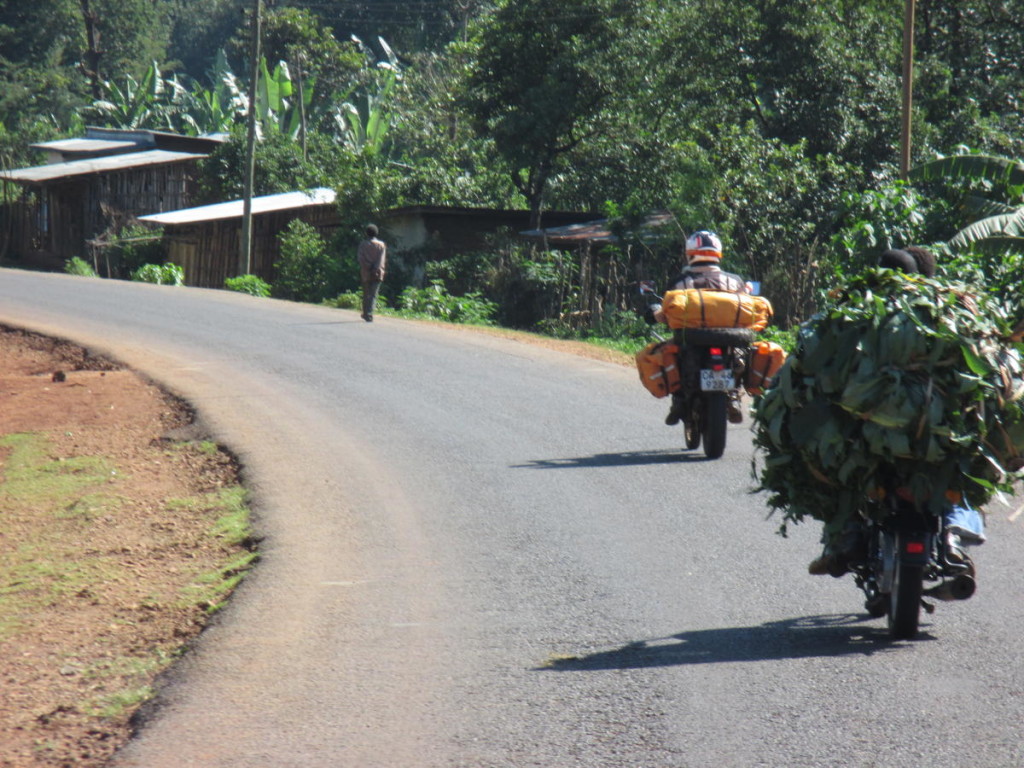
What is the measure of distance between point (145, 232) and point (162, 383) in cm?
2562

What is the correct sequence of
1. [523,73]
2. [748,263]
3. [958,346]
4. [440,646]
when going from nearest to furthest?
[958,346], [440,646], [748,263], [523,73]

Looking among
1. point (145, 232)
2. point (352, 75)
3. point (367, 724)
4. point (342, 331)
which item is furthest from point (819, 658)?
point (352, 75)

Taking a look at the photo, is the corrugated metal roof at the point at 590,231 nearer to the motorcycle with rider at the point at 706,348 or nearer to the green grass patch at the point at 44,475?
the motorcycle with rider at the point at 706,348

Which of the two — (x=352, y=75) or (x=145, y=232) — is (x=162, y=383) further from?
Result: (x=352, y=75)

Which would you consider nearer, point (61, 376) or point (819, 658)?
point (819, 658)

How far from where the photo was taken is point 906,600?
533 centimetres

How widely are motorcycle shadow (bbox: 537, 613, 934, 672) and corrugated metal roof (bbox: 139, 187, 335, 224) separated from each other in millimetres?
30697

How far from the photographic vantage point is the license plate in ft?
31.2

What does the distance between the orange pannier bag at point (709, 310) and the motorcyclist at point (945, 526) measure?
11.8 feet

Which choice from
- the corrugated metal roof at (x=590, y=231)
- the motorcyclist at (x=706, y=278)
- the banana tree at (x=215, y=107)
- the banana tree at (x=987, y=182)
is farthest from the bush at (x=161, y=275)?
the motorcyclist at (x=706, y=278)

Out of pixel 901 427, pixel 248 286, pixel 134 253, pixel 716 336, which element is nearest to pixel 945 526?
pixel 901 427

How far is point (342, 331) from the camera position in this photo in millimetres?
19625

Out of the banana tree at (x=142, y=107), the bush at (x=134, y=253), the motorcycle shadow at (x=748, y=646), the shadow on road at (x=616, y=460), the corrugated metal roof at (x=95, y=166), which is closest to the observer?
the motorcycle shadow at (x=748, y=646)

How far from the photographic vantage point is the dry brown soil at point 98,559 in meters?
4.92
